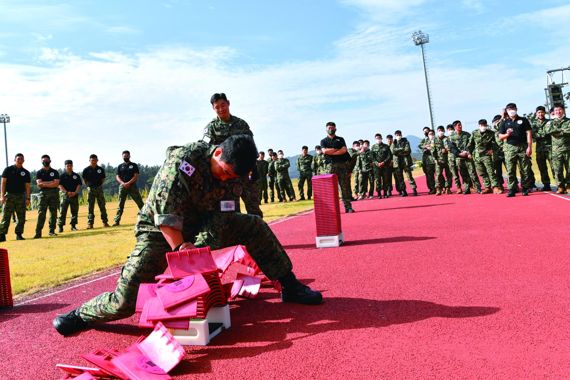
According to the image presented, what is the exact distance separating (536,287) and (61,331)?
400 centimetres

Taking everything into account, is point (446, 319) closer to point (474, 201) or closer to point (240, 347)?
point (240, 347)

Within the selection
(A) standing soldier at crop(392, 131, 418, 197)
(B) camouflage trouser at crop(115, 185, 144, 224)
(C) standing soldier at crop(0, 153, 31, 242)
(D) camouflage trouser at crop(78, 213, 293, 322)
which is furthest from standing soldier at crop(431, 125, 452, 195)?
(D) camouflage trouser at crop(78, 213, 293, 322)

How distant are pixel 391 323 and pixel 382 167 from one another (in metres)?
14.5

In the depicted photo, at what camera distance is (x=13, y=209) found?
1210 cm

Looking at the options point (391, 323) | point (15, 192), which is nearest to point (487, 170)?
point (391, 323)

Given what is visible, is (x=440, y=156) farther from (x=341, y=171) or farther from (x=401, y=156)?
(x=341, y=171)

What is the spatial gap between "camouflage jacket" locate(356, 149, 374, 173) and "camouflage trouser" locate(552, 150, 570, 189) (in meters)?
6.93

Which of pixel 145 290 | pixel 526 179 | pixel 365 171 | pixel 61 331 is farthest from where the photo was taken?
pixel 365 171

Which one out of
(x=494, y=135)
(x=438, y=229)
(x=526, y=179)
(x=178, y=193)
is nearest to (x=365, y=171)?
(x=494, y=135)

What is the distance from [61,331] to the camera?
12.8 feet

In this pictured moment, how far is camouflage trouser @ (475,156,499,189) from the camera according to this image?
13.6 m

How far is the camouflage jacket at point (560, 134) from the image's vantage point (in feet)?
38.9

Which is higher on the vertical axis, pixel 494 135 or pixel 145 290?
pixel 494 135

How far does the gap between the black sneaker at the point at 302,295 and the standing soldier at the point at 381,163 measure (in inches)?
529
